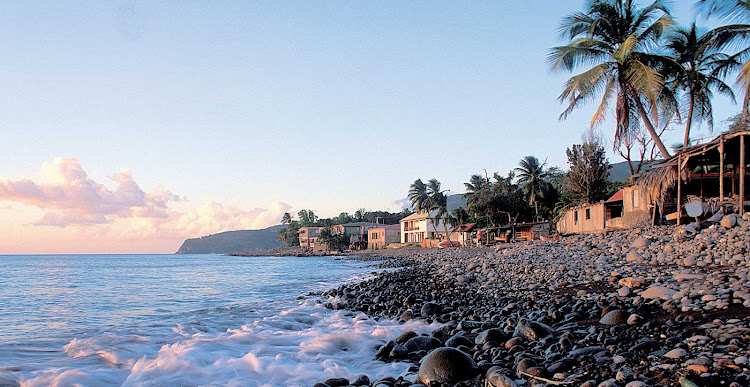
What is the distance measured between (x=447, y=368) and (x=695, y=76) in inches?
1022

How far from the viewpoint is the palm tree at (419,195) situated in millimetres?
63000

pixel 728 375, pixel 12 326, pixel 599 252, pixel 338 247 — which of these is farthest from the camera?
pixel 338 247

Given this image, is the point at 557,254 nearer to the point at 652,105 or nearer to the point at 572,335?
the point at 652,105

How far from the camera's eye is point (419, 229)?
68.9 metres

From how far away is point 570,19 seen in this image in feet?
76.6

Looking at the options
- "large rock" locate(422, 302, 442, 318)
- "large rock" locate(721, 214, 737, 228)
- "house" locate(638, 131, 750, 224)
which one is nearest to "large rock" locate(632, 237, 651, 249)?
"large rock" locate(721, 214, 737, 228)

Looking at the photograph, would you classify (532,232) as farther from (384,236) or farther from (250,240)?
(250,240)

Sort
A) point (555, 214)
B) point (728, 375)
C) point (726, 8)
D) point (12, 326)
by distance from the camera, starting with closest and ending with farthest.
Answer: point (728, 375), point (12, 326), point (726, 8), point (555, 214)

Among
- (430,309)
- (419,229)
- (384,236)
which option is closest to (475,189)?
(419,229)

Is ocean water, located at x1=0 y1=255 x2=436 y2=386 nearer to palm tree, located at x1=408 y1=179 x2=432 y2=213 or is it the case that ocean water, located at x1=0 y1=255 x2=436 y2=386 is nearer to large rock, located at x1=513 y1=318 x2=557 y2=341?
large rock, located at x1=513 y1=318 x2=557 y2=341

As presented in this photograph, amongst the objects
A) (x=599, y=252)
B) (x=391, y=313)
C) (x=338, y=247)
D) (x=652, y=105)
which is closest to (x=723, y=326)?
(x=391, y=313)

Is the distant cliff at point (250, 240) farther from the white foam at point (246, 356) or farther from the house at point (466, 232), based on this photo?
→ the white foam at point (246, 356)

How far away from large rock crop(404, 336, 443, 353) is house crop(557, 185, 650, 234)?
1603cm

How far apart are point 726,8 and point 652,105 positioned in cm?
426
